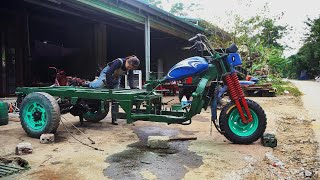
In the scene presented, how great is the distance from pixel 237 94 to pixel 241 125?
19.0 inches

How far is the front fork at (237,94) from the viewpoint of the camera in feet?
16.4

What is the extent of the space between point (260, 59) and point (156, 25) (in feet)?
32.6

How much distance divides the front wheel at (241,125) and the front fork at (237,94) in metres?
0.08

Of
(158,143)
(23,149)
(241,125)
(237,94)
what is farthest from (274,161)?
(23,149)

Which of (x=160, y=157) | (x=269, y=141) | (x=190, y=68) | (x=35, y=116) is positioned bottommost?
(x=160, y=157)

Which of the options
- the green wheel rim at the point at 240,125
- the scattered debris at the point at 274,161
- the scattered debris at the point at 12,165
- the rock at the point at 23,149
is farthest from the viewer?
the green wheel rim at the point at 240,125

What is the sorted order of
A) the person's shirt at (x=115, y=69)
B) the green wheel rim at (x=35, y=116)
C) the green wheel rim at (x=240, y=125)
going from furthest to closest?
the person's shirt at (x=115, y=69) → the green wheel rim at (x=35, y=116) → the green wheel rim at (x=240, y=125)

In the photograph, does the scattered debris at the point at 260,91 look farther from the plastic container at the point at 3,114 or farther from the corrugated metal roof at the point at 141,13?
the plastic container at the point at 3,114

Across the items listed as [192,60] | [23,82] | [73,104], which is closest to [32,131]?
[73,104]

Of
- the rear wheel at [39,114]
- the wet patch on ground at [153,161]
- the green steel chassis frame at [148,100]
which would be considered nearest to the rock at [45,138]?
the rear wheel at [39,114]

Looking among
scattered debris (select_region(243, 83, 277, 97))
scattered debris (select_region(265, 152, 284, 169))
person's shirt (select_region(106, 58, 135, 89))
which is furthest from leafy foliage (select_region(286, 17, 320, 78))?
scattered debris (select_region(265, 152, 284, 169))

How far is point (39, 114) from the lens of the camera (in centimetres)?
545

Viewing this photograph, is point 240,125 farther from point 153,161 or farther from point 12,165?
point 12,165

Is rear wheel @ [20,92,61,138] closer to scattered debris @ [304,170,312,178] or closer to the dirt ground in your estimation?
the dirt ground
